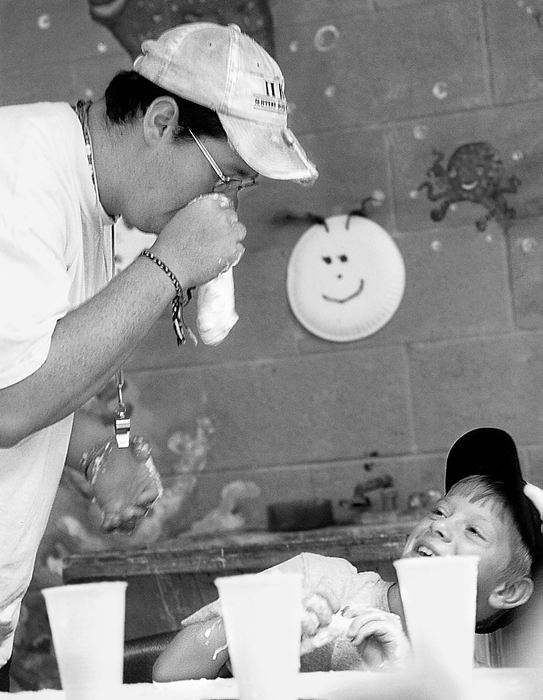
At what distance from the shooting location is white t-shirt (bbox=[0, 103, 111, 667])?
4.47 feet

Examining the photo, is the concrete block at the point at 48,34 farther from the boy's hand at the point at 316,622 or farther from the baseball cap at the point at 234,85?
the boy's hand at the point at 316,622

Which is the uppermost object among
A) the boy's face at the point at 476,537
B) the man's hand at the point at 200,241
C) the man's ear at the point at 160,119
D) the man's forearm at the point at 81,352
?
the man's ear at the point at 160,119

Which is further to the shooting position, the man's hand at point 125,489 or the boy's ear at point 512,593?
the boy's ear at point 512,593

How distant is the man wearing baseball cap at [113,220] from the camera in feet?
4.55


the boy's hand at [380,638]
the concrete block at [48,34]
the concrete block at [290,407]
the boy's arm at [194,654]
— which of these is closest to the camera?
the boy's hand at [380,638]

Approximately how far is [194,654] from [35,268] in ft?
2.33

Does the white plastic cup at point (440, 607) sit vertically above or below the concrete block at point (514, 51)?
below

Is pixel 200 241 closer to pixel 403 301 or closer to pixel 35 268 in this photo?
pixel 35 268

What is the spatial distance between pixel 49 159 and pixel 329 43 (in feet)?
6.65

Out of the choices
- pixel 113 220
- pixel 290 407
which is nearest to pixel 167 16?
pixel 290 407

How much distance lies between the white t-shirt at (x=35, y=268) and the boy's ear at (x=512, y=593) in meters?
0.79

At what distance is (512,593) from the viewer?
193cm

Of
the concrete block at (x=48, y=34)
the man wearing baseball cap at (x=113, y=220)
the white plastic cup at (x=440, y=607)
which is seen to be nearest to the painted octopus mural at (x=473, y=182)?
the concrete block at (x=48, y=34)

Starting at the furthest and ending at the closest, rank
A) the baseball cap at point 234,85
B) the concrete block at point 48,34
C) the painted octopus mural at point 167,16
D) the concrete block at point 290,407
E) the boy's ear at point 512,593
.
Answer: the concrete block at point 48,34 < the painted octopus mural at point 167,16 < the concrete block at point 290,407 < the boy's ear at point 512,593 < the baseball cap at point 234,85
